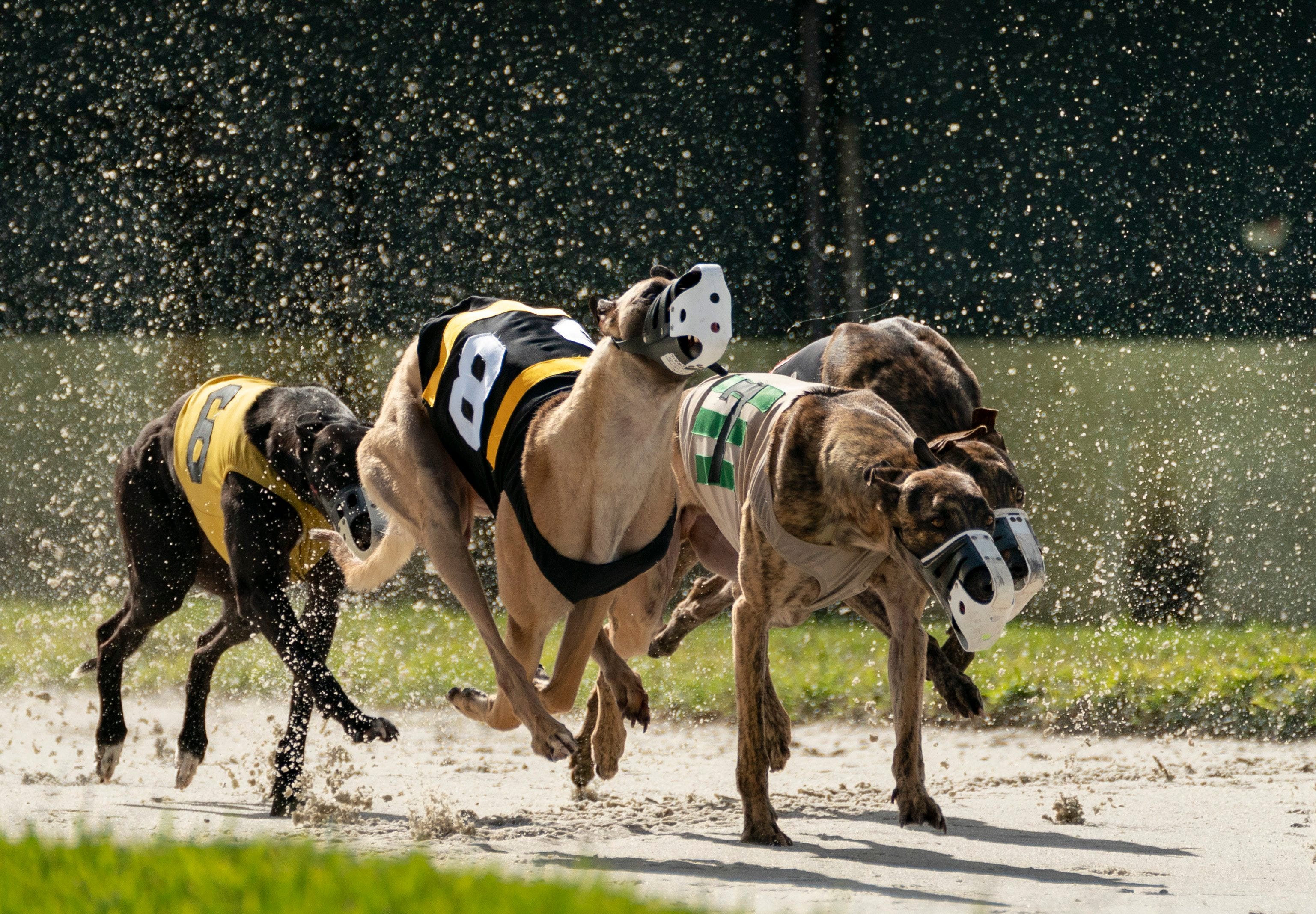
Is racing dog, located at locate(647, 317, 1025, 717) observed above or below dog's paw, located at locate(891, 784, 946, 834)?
above

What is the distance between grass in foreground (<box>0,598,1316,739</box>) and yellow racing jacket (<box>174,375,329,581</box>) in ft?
6.95

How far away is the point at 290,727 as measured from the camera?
4.37 m

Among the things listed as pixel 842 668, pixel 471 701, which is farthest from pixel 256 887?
pixel 842 668

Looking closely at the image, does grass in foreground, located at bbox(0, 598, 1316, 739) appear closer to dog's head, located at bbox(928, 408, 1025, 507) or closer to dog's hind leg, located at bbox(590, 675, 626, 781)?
dog's hind leg, located at bbox(590, 675, 626, 781)

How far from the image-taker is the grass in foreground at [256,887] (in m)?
2.16

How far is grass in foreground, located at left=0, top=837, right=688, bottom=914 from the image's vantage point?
2164 millimetres

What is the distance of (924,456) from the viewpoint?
349 centimetres

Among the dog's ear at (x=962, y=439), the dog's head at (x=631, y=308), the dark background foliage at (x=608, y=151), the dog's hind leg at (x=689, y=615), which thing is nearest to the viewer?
the dog's head at (x=631, y=308)

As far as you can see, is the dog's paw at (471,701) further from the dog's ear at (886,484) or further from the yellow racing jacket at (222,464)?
the dog's ear at (886,484)

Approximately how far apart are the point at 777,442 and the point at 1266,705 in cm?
300

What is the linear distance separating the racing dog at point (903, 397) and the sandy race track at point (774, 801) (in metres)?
0.46

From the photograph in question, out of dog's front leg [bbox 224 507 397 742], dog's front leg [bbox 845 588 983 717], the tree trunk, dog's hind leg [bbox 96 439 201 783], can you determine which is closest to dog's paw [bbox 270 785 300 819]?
dog's front leg [bbox 224 507 397 742]

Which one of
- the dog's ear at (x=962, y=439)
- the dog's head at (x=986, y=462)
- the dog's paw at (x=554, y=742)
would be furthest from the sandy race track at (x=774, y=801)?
the dog's ear at (x=962, y=439)

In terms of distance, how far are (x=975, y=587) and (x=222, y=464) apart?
7.78ft
